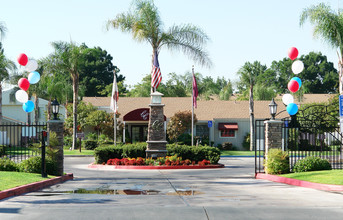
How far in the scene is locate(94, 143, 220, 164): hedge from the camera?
2778 cm

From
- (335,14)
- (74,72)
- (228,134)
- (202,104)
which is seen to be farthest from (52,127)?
(202,104)

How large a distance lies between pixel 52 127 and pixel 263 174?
861 centimetres

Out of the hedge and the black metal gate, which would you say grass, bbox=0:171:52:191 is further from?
the hedge

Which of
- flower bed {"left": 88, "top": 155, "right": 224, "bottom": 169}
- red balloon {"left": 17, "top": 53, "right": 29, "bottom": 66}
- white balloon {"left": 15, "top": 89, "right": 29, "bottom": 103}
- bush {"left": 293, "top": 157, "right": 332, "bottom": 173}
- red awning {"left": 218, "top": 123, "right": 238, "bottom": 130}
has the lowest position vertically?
flower bed {"left": 88, "top": 155, "right": 224, "bottom": 169}

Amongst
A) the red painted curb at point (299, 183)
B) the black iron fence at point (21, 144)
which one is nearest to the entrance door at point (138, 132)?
the black iron fence at point (21, 144)

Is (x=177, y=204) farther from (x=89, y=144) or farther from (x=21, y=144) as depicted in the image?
(x=89, y=144)

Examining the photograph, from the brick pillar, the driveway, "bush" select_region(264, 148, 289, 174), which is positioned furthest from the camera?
the brick pillar

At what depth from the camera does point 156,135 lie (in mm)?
28047

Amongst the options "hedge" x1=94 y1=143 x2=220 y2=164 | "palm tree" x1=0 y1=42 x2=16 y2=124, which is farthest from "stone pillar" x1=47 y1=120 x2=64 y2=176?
"palm tree" x1=0 y1=42 x2=16 y2=124

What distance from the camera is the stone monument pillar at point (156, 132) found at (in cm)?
2786

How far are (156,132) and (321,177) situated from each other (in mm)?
12602

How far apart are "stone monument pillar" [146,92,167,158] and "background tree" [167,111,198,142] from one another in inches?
707

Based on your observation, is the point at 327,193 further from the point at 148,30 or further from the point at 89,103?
the point at 89,103

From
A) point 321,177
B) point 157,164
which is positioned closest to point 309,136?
point 157,164
